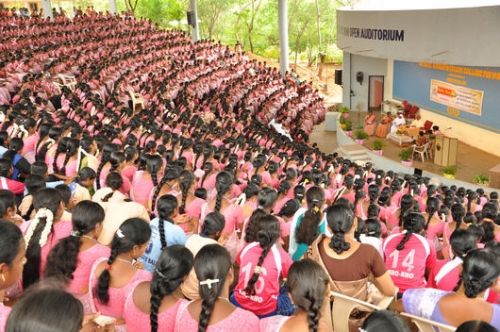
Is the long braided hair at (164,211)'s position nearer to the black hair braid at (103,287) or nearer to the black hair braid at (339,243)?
the black hair braid at (103,287)

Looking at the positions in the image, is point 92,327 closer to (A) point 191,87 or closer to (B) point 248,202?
(B) point 248,202

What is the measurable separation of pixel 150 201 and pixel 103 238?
1193 millimetres

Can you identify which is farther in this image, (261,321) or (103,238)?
(103,238)

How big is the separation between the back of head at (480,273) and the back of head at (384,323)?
3.19 ft

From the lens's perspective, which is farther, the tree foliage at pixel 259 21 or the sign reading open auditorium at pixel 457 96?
the tree foliage at pixel 259 21

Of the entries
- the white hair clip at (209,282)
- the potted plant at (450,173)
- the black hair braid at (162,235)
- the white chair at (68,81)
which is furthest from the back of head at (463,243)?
the white chair at (68,81)

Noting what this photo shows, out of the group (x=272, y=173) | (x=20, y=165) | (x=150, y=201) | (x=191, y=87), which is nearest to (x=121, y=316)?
(x=150, y=201)

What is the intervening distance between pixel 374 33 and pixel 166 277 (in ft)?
51.7

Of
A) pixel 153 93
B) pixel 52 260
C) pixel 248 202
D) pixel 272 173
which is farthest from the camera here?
pixel 153 93

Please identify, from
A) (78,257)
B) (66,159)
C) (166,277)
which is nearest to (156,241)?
(78,257)

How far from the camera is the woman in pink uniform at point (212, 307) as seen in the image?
2576 mm

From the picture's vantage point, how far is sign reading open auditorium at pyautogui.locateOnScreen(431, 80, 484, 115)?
15.5 metres

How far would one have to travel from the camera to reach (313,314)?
8.23 ft

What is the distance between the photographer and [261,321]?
267 cm
